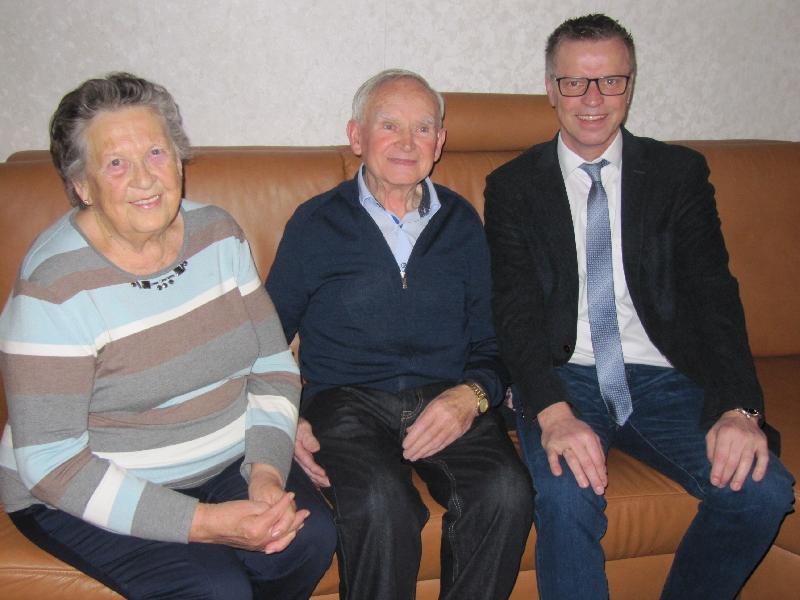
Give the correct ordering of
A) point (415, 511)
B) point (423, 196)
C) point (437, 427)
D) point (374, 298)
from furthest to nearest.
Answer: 1. point (423, 196)
2. point (374, 298)
3. point (437, 427)
4. point (415, 511)

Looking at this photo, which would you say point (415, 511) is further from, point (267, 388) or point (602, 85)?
point (602, 85)

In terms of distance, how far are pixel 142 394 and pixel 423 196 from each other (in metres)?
0.83

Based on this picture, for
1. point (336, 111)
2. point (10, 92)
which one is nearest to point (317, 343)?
point (336, 111)

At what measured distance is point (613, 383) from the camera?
5.59 ft

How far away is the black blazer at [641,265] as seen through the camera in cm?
171

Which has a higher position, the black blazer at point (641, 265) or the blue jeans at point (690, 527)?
the black blazer at point (641, 265)

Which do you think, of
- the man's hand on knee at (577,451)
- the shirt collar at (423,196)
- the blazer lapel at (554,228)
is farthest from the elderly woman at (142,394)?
the blazer lapel at (554,228)

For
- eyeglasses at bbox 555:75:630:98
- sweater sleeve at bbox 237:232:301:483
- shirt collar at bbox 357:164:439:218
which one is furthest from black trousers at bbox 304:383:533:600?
eyeglasses at bbox 555:75:630:98

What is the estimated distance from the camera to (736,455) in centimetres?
149

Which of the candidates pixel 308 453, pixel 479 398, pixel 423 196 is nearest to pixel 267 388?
pixel 308 453

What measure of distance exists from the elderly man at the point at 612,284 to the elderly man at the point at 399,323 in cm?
10

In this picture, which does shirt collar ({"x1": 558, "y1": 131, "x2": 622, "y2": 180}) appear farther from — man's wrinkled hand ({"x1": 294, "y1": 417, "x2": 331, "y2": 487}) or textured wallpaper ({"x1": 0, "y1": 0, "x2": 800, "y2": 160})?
man's wrinkled hand ({"x1": 294, "y1": 417, "x2": 331, "y2": 487})

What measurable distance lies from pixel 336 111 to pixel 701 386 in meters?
1.34

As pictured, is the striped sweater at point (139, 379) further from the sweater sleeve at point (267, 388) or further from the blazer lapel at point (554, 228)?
the blazer lapel at point (554, 228)
